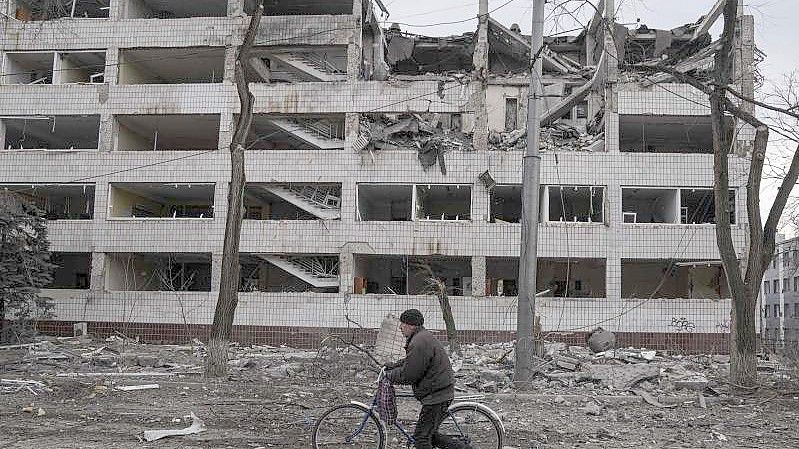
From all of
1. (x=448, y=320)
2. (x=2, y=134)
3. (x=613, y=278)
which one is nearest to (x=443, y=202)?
(x=613, y=278)

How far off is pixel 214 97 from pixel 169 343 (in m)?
10.1

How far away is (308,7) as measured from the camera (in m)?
33.0

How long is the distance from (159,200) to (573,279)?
19.2m

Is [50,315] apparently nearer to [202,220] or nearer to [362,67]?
[202,220]

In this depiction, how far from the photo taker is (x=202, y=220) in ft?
93.2

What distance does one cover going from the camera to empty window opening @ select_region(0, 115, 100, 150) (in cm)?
3068

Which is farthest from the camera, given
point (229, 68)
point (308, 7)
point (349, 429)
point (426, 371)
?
point (308, 7)

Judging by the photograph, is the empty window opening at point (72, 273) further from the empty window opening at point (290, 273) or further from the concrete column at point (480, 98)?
the concrete column at point (480, 98)

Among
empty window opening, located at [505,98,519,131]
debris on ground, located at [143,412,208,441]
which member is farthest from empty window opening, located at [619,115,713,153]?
debris on ground, located at [143,412,208,441]

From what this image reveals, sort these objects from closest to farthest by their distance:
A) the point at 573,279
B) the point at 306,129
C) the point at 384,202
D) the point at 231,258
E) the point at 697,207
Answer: the point at 231,258 < the point at 306,129 < the point at 697,207 < the point at 573,279 < the point at 384,202

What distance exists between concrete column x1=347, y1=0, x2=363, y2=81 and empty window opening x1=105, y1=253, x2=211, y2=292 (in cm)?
965

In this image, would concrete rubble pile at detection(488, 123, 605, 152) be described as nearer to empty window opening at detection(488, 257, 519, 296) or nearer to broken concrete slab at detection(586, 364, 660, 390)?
empty window opening at detection(488, 257, 519, 296)

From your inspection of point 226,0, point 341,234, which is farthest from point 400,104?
point 226,0

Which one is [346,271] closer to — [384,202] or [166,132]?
[384,202]
